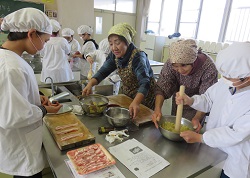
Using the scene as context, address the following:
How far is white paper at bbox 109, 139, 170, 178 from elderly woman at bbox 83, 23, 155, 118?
0.78ft

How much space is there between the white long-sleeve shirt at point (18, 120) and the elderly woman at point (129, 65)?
0.55 meters

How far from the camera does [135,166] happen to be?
A: 2.70 feet

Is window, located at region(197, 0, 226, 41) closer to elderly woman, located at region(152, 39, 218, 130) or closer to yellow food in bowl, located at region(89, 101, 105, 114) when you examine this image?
elderly woman, located at region(152, 39, 218, 130)

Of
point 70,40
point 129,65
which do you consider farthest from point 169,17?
point 129,65

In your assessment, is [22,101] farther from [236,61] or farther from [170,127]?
[236,61]

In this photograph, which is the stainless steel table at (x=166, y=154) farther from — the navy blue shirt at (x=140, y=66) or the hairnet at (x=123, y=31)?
the hairnet at (x=123, y=31)

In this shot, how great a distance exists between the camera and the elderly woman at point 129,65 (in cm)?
131

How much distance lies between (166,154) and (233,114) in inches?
14.7

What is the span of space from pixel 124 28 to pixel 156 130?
0.74 meters

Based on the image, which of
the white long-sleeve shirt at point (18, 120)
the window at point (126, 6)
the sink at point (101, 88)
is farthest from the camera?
the window at point (126, 6)

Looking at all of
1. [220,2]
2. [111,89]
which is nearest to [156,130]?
[111,89]

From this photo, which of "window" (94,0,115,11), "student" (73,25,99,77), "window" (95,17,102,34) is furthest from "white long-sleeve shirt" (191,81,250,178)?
"window" (94,0,115,11)

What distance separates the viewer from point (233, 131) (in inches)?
32.3

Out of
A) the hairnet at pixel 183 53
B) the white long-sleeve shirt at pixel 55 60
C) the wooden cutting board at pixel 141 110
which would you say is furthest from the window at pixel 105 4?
the hairnet at pixel 183 53
